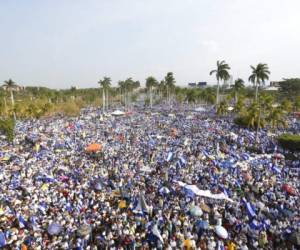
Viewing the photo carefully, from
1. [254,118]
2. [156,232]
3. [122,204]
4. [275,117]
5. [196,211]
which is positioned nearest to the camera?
[156,232]

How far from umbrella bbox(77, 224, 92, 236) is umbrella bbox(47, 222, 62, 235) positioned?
3.19 feet

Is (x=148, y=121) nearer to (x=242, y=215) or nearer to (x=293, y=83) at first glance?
(x=242, y=215)

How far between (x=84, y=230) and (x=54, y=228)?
1.44 meters

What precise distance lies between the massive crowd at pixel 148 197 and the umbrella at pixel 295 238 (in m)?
0.04

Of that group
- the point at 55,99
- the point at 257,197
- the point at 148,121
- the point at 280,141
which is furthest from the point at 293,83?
the point at 257,197

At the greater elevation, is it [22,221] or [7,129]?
[7,129]

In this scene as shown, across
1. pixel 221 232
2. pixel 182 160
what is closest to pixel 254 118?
pixel 182 160

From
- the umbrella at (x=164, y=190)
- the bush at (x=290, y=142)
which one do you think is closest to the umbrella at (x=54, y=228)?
the umbrella at (x=164, y=190)

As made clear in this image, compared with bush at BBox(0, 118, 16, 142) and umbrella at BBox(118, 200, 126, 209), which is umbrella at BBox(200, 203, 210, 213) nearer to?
umbrella at BBox(118, 200, 126, 209)

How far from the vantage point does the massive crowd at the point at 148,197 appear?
46.8 feet

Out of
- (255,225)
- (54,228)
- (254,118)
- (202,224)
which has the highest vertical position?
(254,118)

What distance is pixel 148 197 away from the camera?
18.1 meters

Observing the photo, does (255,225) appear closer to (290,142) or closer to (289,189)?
(289,189)

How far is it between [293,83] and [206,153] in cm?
7544
